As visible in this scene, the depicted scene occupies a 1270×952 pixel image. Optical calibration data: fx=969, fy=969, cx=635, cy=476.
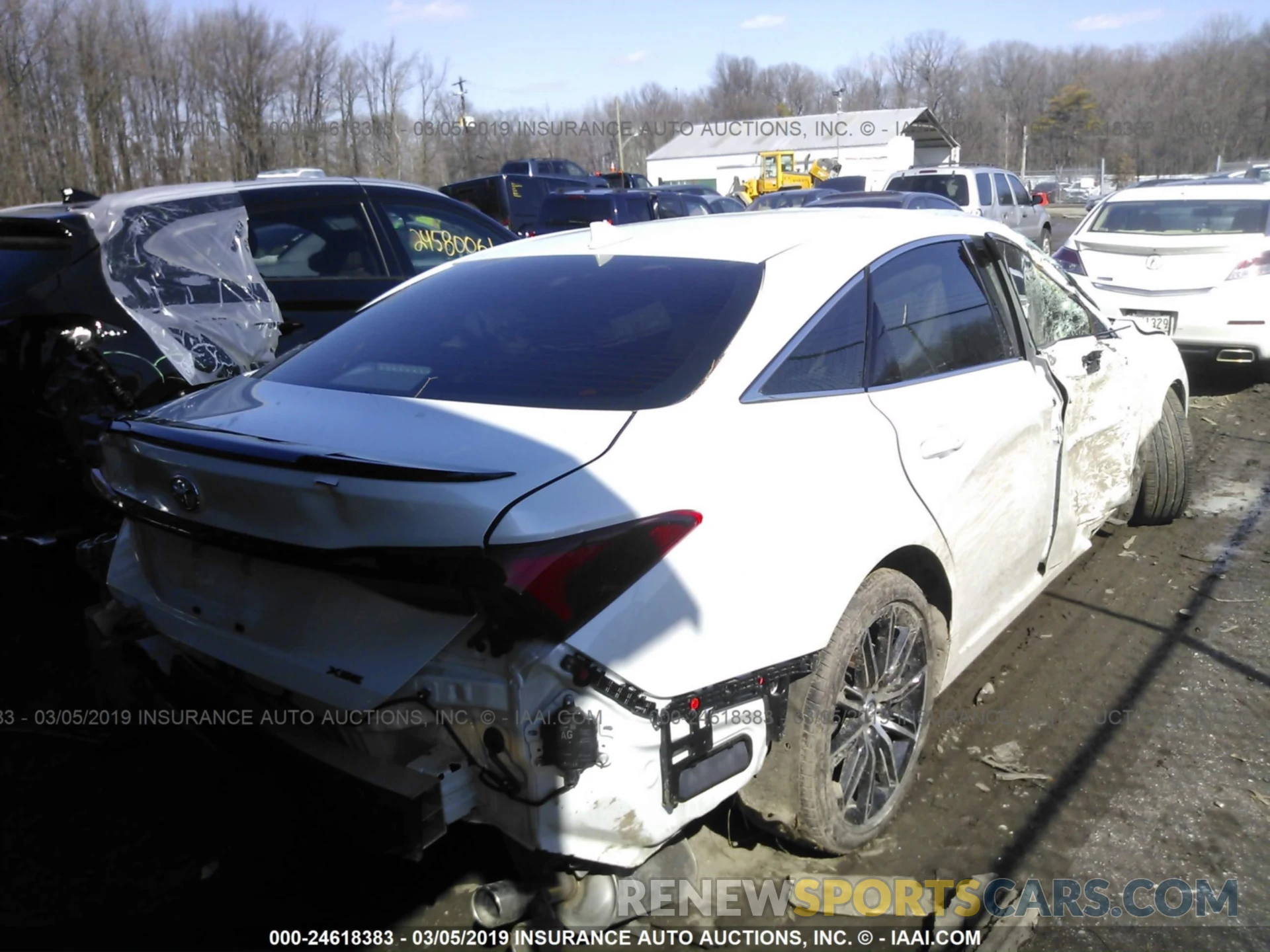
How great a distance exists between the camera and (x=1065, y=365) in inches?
145

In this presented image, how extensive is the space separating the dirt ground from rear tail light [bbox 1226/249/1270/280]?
491 centimetres

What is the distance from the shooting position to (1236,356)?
7.70 m

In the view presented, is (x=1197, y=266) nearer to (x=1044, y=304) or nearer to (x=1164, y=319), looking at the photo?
(x=1164, y=319)

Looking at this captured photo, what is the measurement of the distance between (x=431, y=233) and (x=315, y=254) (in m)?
0.76

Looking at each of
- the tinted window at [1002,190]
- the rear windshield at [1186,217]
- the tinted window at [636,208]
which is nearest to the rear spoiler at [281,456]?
the rear windshield at [1186,217]

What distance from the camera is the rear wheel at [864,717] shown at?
2.34 meters

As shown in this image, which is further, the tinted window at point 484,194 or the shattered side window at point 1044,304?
the tinted window at point 484,194

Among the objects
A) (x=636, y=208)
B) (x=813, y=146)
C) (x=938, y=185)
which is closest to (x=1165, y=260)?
(x=636, y=208)

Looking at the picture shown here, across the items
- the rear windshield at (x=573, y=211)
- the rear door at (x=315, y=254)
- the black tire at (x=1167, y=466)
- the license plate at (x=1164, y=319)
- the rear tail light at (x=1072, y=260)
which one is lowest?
the black tire at (x=1167, y=466)

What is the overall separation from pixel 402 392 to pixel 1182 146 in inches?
2468

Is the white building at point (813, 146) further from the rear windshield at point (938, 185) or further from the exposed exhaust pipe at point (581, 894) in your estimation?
the exposed exhaust pipe at point (581, 894)

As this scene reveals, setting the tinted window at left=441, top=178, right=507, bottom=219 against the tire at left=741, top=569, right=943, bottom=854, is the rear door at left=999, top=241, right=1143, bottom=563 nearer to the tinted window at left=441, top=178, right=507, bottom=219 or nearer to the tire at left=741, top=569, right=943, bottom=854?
the tire at left=741, top=569, right=943, bottom=854

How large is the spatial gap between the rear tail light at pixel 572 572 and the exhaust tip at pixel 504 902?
2.35 feet

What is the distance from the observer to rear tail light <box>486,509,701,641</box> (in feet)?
5.96
